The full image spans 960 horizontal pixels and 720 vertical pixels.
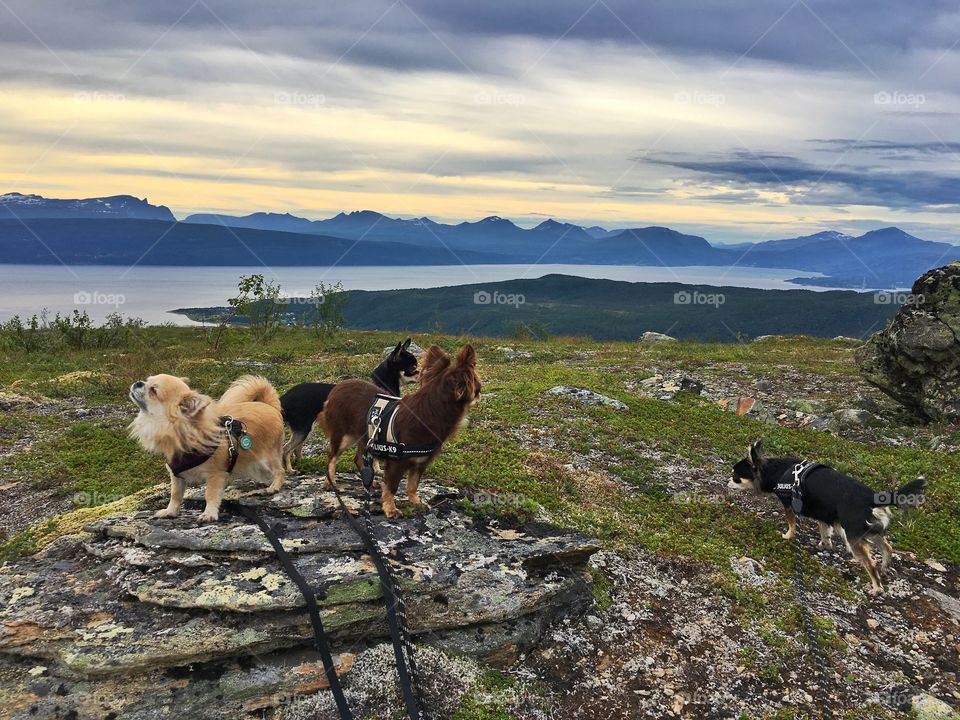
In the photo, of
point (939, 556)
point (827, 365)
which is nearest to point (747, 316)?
point (827, 365)

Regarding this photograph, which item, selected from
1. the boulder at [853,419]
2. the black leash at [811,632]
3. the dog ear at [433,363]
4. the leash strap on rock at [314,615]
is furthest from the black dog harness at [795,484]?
the boulder at [853,419]

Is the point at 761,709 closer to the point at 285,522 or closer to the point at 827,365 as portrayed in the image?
the point at 285,522

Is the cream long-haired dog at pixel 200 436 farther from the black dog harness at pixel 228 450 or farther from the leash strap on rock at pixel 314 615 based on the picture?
the leash strap on rock at pixel 314 615

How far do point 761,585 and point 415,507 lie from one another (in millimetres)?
5455

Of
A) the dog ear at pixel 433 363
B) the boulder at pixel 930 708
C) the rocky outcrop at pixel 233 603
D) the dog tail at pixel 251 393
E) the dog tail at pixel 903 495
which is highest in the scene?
the dog ear at pixel 433 363

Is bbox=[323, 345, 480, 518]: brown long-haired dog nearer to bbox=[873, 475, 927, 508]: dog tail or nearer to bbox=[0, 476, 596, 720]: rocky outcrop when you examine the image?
bbox=[0, 476, 596, 720]: rocky outcrop

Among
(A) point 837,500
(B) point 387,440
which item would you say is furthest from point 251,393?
(A) point 837,500

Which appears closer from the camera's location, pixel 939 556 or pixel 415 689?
pixel 415 689

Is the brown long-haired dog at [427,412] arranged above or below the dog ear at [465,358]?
below

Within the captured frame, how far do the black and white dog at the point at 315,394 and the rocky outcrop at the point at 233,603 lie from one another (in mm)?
1726

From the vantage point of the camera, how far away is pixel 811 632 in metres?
7.50

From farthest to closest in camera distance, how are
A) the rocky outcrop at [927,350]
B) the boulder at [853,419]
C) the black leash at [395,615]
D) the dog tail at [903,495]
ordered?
the boulder at [853,419]
the rocky outcrop at [927,350]
the dog tail at [903,495]
the black leash at [395,615]

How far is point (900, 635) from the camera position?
7.70 meters

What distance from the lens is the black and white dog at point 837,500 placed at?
8.17 m
